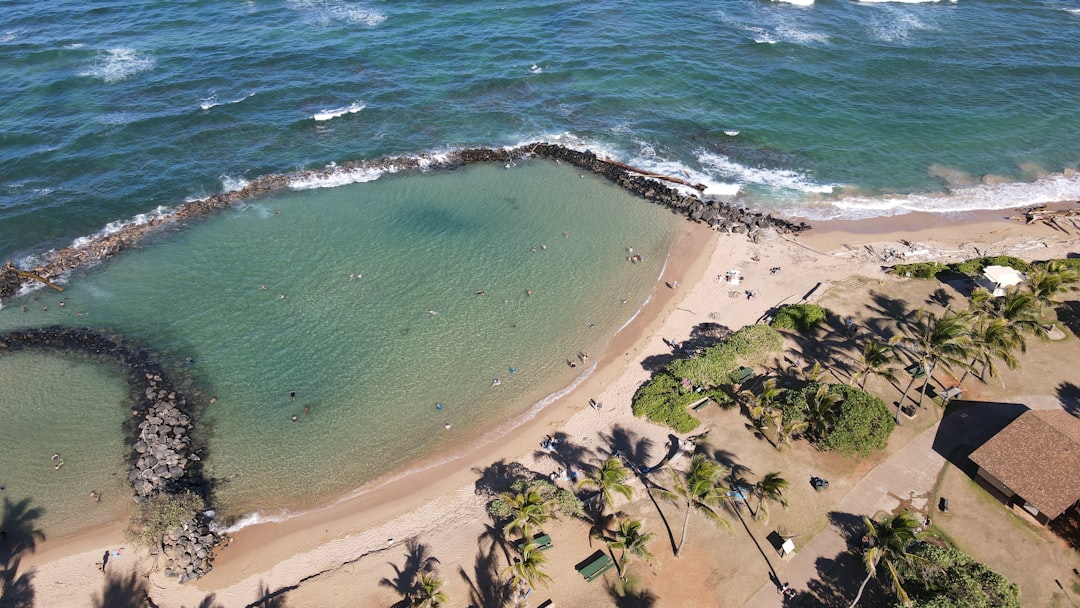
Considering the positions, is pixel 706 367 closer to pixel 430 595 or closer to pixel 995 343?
pixel 995 343

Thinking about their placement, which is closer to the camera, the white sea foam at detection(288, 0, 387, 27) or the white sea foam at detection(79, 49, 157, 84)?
the white sea foam at detection(79, 49, 157, 84)

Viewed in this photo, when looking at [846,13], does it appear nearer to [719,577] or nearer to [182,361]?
[719,577]

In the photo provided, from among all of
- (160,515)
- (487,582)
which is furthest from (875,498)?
(160,515)

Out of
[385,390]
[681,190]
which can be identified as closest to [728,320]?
[681,190]

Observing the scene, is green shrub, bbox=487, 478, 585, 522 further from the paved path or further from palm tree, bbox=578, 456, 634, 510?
the paved path

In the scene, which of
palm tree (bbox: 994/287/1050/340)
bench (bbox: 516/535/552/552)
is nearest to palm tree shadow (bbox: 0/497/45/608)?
bench (bbox: 516/535/552/552)

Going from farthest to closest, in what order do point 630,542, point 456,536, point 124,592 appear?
point 456,536, point 124,592, point 630,542

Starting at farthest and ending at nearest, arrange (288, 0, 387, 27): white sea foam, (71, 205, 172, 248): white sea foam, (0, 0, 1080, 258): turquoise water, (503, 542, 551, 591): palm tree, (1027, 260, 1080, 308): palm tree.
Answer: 1. (288, 0, 387, 27): white sea foam
2. (0, 0, 1080, 258): turquoise water
3. (71, 205, 172, 248): white sea foam
4. (1027, 260, 1080, 308): palm tree
5. (503, 542, 551, 591): palm tree

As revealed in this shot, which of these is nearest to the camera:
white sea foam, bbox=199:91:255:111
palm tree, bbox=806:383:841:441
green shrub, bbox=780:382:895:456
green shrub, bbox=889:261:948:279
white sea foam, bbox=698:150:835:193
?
palm tree, bbox=806:383:841:441
